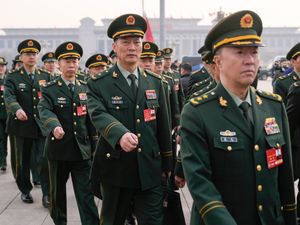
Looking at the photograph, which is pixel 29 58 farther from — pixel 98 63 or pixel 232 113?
pixel 232 113

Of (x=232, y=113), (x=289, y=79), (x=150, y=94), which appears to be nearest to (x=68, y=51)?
(x=150, y=94)

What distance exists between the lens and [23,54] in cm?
663

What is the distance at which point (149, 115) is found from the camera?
384 centimetres

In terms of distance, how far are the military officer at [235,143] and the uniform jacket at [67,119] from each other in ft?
8.57

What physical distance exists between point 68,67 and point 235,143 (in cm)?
321

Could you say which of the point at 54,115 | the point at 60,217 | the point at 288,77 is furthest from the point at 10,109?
the point at 288,77

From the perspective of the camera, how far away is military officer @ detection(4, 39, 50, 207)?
6312 millimetres

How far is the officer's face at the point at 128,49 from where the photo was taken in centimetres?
387

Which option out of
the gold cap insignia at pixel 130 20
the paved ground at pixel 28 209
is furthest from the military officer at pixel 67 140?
the gold cap insignia at pixel 130 20

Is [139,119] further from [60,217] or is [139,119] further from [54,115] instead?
[60,217]

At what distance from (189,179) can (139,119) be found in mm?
1443

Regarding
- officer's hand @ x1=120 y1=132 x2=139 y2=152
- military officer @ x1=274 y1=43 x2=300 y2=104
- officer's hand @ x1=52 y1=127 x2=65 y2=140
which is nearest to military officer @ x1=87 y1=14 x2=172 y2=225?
officer's hand @ x1=120 y1=132 x2=139 y2=152

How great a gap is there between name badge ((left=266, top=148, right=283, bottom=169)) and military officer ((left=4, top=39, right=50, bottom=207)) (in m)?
4.28

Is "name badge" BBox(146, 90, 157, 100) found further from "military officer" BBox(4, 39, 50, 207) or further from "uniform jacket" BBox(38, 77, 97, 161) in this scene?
"military officer" BBox(4, 39, 50, 207)
